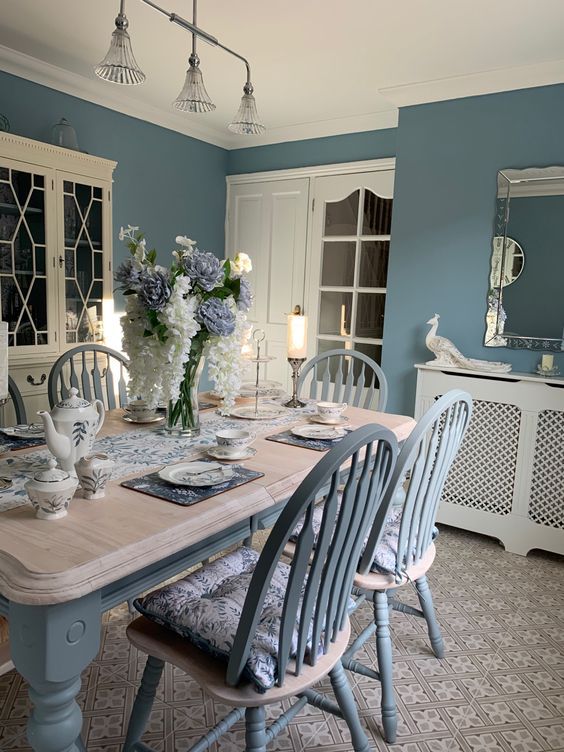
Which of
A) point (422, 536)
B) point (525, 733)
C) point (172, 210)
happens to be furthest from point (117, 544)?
point (172, 210)

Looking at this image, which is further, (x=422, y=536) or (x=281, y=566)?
(x=422, y=536)

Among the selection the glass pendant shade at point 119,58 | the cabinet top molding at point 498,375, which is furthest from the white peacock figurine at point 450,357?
the glass pendant shade at point 119,58

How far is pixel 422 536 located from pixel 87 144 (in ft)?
10.3

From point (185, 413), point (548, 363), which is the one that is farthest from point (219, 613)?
point (548, 363)

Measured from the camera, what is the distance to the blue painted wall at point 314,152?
3955 millimetres

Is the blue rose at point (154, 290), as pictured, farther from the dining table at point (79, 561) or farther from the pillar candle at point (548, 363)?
the pillar candle at point (548, 363)

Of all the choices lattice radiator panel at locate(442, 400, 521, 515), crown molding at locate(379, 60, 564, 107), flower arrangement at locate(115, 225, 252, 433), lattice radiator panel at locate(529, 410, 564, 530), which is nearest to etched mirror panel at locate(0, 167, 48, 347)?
flower arrangement at locate(115, 225, 252, 433)

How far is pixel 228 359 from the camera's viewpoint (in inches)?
71.1

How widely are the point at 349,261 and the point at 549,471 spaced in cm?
203

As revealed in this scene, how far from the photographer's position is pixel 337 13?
8.18ft

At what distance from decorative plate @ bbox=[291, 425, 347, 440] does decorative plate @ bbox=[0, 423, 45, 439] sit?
0.82 meters

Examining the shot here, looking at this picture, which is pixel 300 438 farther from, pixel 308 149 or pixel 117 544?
pixel 308 149

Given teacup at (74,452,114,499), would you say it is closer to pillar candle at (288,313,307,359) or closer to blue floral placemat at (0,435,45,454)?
blue floral placemat at (0,435,45,454)

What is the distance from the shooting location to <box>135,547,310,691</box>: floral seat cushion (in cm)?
118
